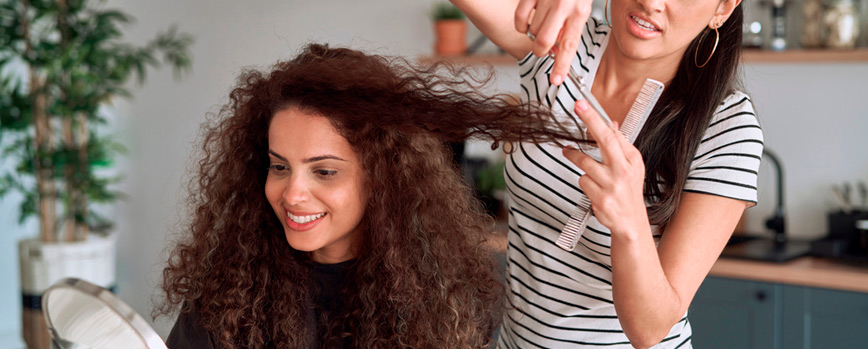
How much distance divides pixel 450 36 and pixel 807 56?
1391 millimetres

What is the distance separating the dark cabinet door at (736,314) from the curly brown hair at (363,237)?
4.41 feet

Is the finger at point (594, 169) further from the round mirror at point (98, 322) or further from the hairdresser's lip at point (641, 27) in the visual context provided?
the round mirror at point (98, 322)

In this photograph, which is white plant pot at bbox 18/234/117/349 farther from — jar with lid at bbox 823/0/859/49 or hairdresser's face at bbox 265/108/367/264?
jar with lid at bbox 823/0/859/49

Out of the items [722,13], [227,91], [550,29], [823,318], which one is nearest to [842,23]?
[823,318]

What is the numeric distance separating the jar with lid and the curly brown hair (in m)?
1.80

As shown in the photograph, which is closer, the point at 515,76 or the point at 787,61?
the point at 787,61

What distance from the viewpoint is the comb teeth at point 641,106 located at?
85cm

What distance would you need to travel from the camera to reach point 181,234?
4.49 feet

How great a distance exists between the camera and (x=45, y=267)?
339 cm

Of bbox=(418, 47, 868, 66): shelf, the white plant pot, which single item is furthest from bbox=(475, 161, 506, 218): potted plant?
the white plant pot

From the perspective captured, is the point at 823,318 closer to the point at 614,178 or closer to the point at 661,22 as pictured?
the point at 661,22

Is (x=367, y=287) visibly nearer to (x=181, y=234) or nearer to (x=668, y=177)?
(x=181, y=234)

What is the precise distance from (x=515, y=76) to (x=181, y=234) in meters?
2.13

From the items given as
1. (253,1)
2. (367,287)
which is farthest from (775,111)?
(253,1)
